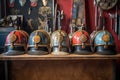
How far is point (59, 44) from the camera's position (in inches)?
63.8

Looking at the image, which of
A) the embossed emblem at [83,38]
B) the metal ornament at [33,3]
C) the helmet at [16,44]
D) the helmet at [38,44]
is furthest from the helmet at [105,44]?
the metal ornament at [33,3]

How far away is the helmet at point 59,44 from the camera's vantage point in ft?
5.31

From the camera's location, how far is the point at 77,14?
2.08m

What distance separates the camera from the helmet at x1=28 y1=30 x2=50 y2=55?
1.62 meters

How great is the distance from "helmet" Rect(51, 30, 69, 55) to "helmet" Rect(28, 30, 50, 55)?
58mm

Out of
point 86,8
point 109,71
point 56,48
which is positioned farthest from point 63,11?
point 109,71

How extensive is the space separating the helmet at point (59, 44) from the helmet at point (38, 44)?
58 mm

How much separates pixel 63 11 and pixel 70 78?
2.40 ft

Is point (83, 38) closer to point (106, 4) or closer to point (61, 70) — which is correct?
point (61, 70)

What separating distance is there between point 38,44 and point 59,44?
0.59 feet

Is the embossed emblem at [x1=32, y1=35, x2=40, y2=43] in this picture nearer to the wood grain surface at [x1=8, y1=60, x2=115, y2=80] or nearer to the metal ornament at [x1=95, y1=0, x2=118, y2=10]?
the wood grain surface at [x1=8, y1=60, x2=115, y2=80]

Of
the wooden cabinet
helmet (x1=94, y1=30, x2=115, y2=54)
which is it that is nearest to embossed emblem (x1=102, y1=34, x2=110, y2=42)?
helmet (x1=94, y1=30, x2=115, y2=54)

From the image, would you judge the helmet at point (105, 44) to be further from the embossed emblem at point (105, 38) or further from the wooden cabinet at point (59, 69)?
the wooden cabinet at point (59, 69)

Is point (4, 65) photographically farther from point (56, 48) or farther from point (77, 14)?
point (77, 14)
